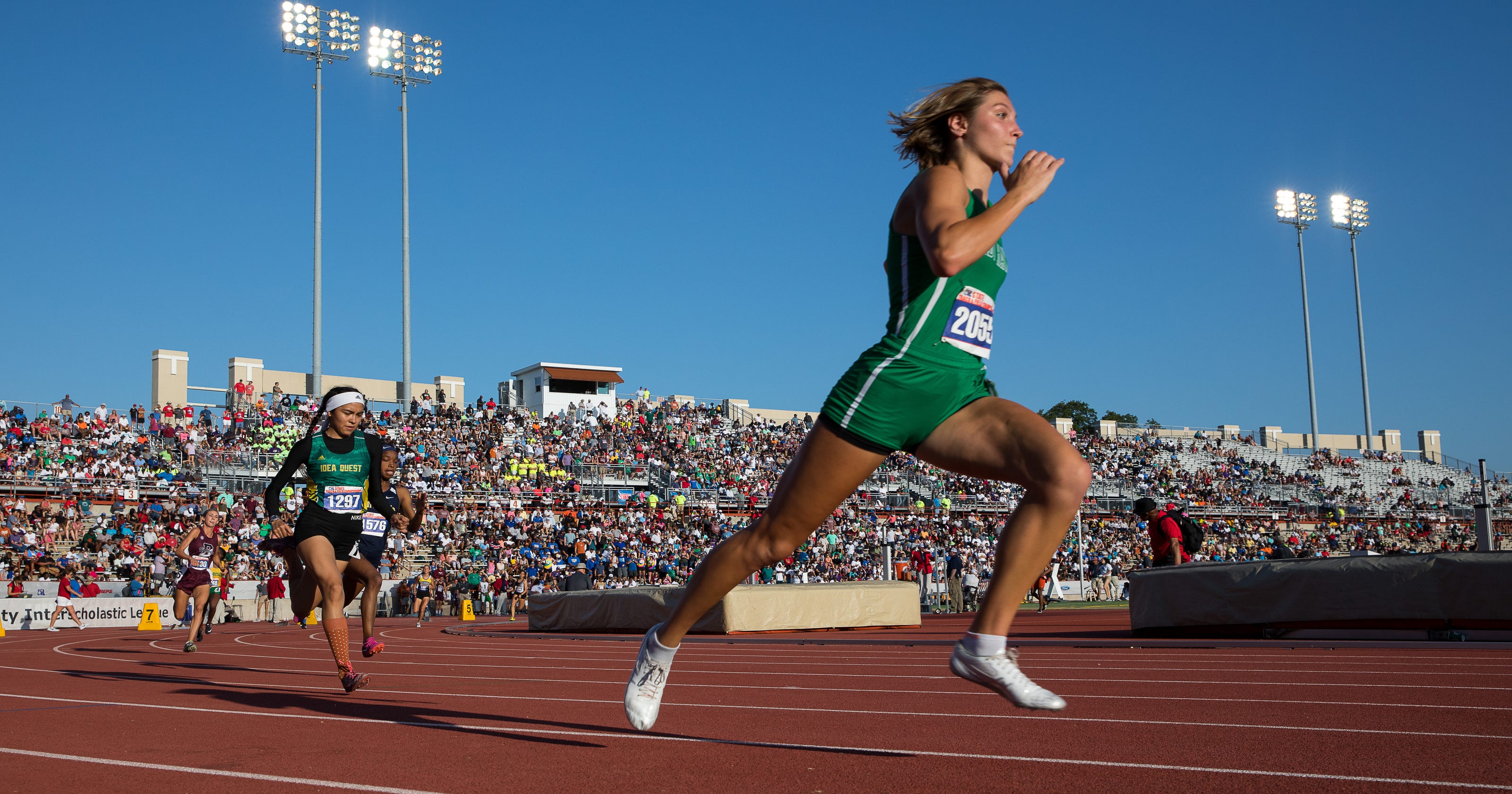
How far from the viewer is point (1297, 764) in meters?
3.20

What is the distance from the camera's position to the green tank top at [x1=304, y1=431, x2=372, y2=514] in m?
6.66

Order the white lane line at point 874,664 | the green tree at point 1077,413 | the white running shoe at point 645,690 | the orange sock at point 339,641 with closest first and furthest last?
the white running shoe at point 645,690, the orange sock at point 339,641, the white lane line at point 874,664, the green tree at point 1077,413

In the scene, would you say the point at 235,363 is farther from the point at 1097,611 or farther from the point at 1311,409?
the point at 1311,409

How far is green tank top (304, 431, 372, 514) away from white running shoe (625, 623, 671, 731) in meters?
3.66

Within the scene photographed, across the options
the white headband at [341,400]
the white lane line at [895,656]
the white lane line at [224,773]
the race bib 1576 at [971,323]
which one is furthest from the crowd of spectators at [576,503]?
the race bib 1576 at [971,323]

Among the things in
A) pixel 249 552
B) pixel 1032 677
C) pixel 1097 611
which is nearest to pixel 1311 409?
pixel 1097 611

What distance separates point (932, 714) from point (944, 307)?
2.19 m

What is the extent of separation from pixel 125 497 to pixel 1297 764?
30.3 m

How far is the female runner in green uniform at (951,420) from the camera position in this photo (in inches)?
121

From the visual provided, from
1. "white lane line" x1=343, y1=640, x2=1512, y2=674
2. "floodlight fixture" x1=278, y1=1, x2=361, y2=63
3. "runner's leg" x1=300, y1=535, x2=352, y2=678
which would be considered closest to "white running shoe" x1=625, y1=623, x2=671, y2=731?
"runner's leg" x1=300, y1=535, x2=352, y2=678

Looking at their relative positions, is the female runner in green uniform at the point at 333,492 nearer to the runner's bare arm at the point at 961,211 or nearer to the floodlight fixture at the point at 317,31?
the runner's bare arm at the point at 961,211

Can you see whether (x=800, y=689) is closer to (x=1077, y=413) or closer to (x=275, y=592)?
(x=275, y=592)

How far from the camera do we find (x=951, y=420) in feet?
10.4

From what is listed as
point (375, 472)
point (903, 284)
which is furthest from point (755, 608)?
point (903, 284)
